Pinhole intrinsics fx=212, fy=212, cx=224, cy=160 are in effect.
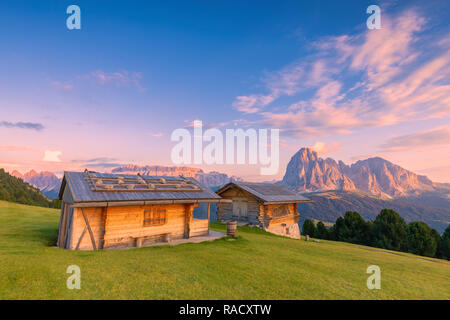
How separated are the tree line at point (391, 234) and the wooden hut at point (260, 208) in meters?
13.0

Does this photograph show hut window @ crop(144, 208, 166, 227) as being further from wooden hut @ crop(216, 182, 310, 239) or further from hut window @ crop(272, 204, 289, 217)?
hut window @ crop(272, 204, 289, 217)

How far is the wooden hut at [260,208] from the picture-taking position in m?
25.3

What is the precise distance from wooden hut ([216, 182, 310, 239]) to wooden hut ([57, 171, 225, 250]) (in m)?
9.90

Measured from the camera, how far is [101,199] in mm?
11703

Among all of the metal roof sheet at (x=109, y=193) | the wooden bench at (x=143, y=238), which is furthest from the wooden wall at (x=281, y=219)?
the wooden bench at (x=143, y=238)

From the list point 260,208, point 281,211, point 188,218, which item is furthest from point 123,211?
point 281,211

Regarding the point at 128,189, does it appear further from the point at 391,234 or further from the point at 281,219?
the point at 391,234

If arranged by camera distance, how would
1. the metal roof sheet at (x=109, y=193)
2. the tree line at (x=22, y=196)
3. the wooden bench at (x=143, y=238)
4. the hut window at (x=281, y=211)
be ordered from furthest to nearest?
the tree line at (x=22, y=196) < the hut window at (x=281, y=211) < the wooden bench at (x=143, y=238) < the metal roof sheet at (x=109, y=193)

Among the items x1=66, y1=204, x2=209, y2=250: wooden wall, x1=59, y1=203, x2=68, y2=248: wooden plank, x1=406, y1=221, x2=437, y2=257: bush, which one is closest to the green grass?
x1=66, y1=204, x2=209, y2=250: wooden wall

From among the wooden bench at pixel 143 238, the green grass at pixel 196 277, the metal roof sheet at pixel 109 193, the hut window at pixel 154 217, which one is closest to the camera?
the green grass at pixel 196 277

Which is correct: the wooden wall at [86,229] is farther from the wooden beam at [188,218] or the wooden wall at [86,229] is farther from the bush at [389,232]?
the bush at [389,232]

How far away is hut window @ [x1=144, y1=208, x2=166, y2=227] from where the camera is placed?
14.1 meters

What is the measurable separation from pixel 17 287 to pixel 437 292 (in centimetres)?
1512
